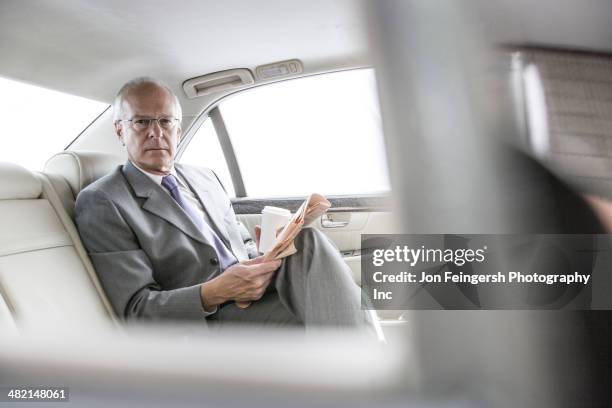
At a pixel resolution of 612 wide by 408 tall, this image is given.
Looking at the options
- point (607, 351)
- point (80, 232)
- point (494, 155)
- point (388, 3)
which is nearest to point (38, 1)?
point (80, 232)

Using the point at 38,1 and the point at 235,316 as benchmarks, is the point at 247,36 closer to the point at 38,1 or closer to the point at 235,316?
the point at 38,1

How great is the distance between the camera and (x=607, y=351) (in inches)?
16.6

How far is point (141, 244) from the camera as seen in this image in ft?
5.15

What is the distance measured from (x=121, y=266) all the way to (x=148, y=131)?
21.7 inches

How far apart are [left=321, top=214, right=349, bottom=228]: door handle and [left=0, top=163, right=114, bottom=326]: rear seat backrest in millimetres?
1245

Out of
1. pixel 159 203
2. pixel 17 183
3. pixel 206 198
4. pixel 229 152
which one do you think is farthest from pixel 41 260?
pixel 229 152

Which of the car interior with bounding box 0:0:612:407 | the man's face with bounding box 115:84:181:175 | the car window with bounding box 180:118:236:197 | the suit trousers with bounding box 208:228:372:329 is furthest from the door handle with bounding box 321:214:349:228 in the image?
the car interior with bounding box 0:0:612:407

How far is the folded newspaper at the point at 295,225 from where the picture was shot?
1.31m

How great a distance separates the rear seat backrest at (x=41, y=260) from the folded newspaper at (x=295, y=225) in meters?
0.44

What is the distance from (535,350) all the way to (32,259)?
1224 mm

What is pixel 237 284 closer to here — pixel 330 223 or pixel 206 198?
pixel 206 198

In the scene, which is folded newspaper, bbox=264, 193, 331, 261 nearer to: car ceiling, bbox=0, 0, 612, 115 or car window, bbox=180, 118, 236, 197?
car ceiling, bbox=0, 0, 612, 115

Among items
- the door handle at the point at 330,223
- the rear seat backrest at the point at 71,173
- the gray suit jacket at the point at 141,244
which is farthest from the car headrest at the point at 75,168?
the door handle at the point at 330,223

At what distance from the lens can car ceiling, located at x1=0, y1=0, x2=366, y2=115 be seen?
1530 millimetres
